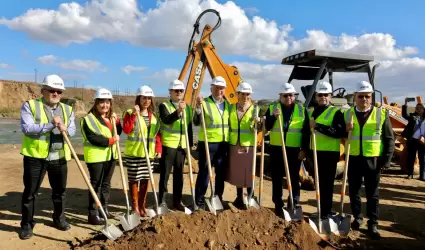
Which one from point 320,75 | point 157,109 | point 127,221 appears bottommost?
point 127,221

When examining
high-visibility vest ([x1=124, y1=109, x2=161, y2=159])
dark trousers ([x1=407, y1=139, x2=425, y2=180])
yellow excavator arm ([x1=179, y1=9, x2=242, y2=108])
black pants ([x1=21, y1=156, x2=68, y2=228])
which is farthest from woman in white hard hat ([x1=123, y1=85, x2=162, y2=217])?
dark trousers ([x1=407, y1=139, x2=425, y2=180])

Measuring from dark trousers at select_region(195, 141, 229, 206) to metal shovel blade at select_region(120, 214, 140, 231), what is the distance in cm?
124

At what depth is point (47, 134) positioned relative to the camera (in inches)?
175

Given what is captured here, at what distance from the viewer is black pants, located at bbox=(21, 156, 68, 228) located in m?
4.42

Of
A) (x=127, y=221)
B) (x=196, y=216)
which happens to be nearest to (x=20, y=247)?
(x=127, y=221)

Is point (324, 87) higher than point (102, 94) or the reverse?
higher

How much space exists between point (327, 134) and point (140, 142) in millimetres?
2590

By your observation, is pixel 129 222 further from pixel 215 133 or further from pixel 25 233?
pixel 215 133

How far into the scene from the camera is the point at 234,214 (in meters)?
4.38

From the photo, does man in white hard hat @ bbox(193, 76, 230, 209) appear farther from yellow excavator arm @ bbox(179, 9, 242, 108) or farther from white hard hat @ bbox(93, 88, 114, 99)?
yellow excavator arm @ bbox(179, 9, 242, 108)

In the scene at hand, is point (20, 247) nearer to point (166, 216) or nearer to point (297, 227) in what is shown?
point (166, 216)

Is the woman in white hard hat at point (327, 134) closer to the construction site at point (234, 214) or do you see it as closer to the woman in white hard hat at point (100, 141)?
the construction site at point (234, 214)

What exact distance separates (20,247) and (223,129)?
3.04 metres

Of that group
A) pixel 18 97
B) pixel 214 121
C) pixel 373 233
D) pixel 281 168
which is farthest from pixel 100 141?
pixel 18 97
